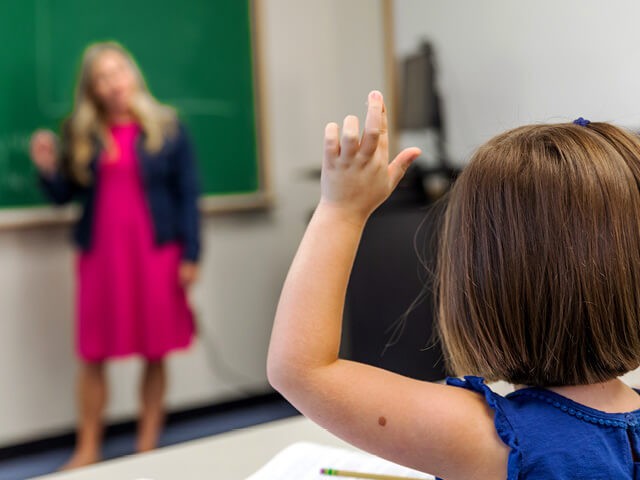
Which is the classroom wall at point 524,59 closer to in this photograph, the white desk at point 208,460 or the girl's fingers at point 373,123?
the white desk at point 208,460

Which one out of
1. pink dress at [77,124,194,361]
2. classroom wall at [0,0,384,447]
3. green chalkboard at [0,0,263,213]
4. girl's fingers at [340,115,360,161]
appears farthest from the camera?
classroom wall at [0,0,384,447]

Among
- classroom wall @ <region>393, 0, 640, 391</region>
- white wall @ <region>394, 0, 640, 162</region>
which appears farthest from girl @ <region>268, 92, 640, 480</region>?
white wall @ <region>394, 0, 640, 162</region>

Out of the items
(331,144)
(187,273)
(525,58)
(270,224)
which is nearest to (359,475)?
(331,144)

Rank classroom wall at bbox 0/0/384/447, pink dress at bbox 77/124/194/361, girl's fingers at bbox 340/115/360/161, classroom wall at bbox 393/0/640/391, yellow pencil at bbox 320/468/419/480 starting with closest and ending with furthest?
girl's fingers at bbox 340/115/360/161 < yellow pencil at bbox 320/468/419/480 < classroom wall at bbox 393/0/640/391 < pink dress at bbox 77/124/194/361 < classroom wall at bbox 0/0/384/447

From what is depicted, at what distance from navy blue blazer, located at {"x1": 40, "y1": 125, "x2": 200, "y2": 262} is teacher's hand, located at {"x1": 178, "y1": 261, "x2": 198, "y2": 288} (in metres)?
0.02

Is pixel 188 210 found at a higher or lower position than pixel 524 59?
lower

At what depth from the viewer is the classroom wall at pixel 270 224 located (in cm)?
292

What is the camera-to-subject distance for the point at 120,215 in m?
2.50

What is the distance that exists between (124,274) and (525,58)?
147 cm

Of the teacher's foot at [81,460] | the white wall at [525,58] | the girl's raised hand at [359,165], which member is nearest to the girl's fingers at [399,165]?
the girl's raised hand at [359,165]

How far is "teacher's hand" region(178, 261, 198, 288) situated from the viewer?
2.53 meters

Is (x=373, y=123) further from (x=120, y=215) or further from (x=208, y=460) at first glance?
(x=120, y=215)

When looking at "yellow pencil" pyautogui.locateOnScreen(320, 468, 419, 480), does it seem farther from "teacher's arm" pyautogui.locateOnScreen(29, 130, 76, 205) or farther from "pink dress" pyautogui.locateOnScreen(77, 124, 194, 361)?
"teacher's arm" pyautogui.locateOnScreen(29, 130, 76, 205)

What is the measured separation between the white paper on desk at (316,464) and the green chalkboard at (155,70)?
2.12 m
